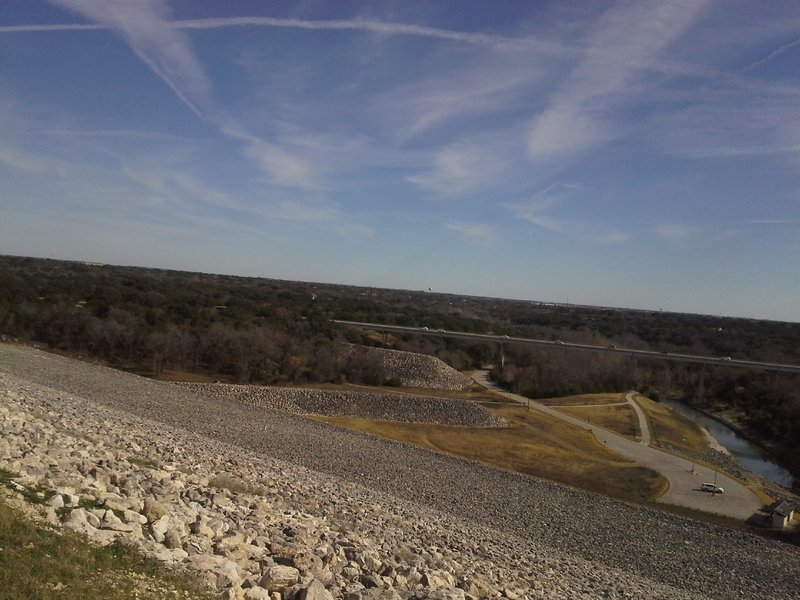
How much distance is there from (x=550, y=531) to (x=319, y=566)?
12.4 meters

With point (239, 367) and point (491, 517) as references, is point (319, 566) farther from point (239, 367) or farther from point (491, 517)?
point (239, 367)

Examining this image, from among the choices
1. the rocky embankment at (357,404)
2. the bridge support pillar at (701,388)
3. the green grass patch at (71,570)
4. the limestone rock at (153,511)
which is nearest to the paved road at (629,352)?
the bridge support pillar at (701,388)

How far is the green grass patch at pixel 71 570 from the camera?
19.1 feet

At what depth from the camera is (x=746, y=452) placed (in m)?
47.6

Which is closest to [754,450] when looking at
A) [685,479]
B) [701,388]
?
[701,388]

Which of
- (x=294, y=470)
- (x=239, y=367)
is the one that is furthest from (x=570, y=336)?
(x=294, y=470)

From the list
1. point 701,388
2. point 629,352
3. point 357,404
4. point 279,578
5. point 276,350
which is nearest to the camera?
point 279,578

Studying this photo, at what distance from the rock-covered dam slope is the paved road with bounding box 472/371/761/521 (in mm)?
4627

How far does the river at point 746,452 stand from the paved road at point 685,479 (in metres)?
7.58

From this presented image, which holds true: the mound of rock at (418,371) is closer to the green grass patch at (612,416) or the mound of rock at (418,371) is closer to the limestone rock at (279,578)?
the green grass patch at (612,416)

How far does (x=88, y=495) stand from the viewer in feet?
29.0

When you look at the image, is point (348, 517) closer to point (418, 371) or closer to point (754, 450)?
point (418, 371)

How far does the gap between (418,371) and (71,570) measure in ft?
162

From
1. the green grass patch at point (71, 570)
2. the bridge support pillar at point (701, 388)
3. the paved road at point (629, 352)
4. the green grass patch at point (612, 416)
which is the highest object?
the paved road at point (629, 352)
